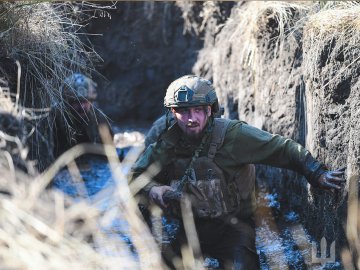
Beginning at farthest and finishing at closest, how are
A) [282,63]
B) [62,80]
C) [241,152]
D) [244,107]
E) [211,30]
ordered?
[211,30] < [244,107] < [282,63] < [62,80] < [241,152]

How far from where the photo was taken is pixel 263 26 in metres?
7.45

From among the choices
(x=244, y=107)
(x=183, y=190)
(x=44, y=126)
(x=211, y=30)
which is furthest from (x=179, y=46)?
(x=183, y=190)

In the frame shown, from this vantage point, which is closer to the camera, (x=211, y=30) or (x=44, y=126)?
(x=44, y=126)

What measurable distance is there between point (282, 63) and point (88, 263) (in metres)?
4.14

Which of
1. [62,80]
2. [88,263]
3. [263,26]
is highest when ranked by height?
[263,26]

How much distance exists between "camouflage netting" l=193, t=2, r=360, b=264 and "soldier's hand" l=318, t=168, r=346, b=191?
89 millimetres

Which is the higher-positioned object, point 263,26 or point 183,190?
point 263,26

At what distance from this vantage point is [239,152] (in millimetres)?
5543

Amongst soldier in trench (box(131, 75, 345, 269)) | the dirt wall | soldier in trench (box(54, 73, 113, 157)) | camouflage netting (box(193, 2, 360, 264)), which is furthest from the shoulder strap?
the dirt wall

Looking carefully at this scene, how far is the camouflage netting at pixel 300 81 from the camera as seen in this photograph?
5309 mm

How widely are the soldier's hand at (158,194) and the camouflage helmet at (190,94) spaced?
631 millimetres

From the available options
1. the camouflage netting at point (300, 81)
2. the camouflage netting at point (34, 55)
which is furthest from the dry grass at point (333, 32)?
the camouflage netting at point (34, 55)

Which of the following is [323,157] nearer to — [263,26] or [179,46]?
[263,26]

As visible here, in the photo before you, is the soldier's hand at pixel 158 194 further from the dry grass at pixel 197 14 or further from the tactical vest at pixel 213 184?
the dry grass at pixel 197 14
